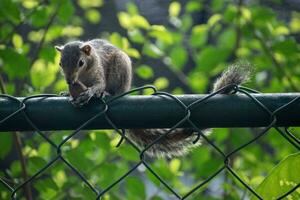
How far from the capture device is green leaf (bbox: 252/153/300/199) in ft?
3.02

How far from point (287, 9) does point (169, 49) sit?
0.51 metres

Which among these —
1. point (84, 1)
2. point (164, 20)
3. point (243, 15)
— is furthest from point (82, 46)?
point (164, 20)

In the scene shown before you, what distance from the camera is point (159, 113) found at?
34.4 inches

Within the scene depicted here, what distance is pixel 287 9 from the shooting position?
2391 mm

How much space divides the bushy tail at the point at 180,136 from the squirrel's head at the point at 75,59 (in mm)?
298

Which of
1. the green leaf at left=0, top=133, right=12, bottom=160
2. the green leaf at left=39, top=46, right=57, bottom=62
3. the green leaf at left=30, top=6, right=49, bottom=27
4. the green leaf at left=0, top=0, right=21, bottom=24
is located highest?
the green leaf at left=0, top=0, right=21, bottom=24

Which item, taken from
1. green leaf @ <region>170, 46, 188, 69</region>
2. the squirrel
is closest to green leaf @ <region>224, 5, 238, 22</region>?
green leaf @ <region>170, 46, 188, 69</region>

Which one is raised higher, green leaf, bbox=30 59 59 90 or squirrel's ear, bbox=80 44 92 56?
squirrel's ear, bbox=80 44 92 56

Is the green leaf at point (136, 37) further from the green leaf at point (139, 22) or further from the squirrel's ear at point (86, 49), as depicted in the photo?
the squirrel's ear at point (86, 49)

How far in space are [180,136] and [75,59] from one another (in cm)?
58

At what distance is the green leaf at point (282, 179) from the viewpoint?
36.2 inches

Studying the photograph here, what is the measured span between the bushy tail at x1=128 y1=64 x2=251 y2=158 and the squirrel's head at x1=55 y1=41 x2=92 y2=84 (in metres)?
0.30

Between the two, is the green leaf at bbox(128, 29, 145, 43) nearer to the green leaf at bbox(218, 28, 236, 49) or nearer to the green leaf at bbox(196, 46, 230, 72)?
the green leaf at bbox(196, 46, 230, 72)

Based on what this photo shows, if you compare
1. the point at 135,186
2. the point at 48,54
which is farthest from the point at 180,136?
the point at 48,54
